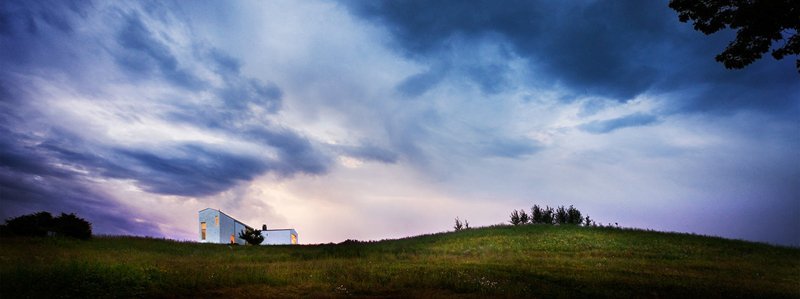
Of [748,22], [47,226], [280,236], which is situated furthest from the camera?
[280,236]

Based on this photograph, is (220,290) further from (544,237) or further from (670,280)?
(544,237)

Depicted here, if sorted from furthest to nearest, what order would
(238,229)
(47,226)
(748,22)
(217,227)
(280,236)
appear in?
(280,236), (238,229), (217,227), (47,226), (748,22)

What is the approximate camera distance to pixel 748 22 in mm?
14188

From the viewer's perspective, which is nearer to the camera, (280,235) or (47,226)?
(47,226)

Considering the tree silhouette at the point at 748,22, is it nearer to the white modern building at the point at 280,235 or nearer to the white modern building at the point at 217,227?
the white modern building at the point at 217,227

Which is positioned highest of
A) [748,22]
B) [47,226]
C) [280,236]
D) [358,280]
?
[748,22]

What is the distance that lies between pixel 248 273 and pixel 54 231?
25.6 metres

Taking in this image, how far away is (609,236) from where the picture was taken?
40750mm

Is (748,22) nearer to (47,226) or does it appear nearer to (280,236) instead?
(47,226)

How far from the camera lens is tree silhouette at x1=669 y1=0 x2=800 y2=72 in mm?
13375

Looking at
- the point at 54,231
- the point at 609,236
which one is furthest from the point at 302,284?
the point at 609,236

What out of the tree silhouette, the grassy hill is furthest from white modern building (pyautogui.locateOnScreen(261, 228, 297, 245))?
the tree silhouette

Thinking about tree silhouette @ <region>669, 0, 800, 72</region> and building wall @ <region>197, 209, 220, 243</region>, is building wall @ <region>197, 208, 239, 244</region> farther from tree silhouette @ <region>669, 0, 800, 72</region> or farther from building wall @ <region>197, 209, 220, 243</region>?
tree silhouette @ <region>669, 0, 800, 72</region>

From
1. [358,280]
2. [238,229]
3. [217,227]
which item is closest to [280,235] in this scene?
[238,229]
